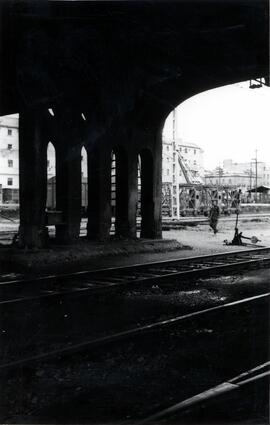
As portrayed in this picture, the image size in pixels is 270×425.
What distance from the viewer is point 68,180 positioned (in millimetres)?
13711

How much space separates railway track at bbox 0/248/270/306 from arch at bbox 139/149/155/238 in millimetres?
3157

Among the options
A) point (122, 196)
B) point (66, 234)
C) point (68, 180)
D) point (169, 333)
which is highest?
point (68, 180)

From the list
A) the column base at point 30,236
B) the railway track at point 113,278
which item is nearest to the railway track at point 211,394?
the railway track at point 113,278

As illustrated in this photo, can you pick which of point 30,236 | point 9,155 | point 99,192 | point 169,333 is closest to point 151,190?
point 99,192

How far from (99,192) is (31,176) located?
2432 mm

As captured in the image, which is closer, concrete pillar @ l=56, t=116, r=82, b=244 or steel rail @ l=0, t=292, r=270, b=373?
steel rail @ l=0, t=292, r=270, b=373

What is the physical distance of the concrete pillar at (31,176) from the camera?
1262cm

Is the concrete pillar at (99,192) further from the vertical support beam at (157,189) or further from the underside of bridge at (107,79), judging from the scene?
the vertical support beam at (157,189)

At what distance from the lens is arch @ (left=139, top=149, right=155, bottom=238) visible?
16.2 metres

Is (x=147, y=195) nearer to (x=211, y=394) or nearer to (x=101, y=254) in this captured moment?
→ (x=101, y=254)

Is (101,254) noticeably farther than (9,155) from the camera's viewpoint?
No

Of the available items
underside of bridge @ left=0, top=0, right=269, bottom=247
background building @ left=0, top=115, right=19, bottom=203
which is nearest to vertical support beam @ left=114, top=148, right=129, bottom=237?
underside of bridge @ left=0, top=0, right=269, bottom=247

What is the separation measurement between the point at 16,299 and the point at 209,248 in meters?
10.3

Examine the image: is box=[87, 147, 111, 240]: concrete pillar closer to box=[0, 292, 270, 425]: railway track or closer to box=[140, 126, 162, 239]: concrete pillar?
box=[140, 126, 162, 239]: concrete pillar
